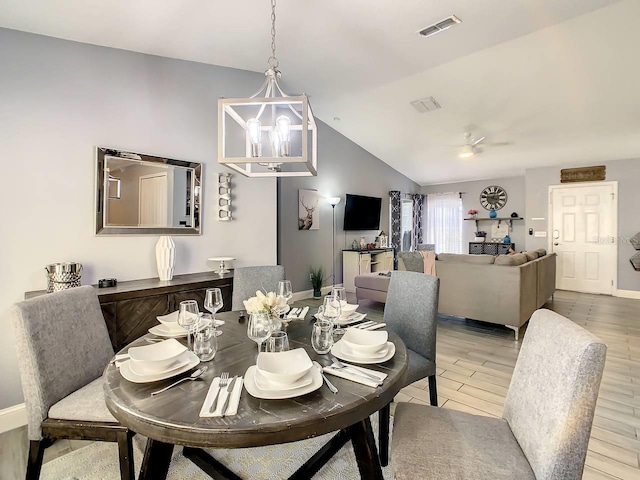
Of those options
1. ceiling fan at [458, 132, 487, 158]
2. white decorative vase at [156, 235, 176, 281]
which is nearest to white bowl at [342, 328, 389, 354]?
white decorative vase at [156, 235, 176, 281]

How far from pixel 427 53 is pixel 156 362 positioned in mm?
3612

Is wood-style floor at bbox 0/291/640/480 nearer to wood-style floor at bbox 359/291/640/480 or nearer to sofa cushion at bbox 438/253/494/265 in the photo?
wood-style floor at bbox 359/291/640/480

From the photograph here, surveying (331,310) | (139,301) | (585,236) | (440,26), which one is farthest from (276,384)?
(585,236)

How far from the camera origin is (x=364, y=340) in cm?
140

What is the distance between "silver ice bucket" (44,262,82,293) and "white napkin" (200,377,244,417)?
5.81 feet

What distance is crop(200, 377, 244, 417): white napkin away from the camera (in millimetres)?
910

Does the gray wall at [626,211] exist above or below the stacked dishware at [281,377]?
above

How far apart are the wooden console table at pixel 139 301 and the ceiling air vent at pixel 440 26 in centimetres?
293

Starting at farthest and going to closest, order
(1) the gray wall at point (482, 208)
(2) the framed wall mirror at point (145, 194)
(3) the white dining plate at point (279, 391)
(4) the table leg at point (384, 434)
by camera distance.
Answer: (1) the gray wall at point (482, 208) → (2) the framed wall mirror at point (145, 194) → (4) the table leg at point (384, 434) → (3) the white dining plate at point (279, 391)

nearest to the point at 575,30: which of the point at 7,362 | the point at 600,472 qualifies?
the point at 600,472

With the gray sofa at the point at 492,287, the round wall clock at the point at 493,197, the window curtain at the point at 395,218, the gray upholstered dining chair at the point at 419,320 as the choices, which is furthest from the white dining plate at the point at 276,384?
the round wall clock at the point at 493,197

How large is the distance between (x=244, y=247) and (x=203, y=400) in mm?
2664

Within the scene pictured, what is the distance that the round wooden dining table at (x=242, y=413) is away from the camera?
0.87 meters

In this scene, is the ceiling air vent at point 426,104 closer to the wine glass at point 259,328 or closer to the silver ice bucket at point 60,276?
the wine glass at point 259,328
